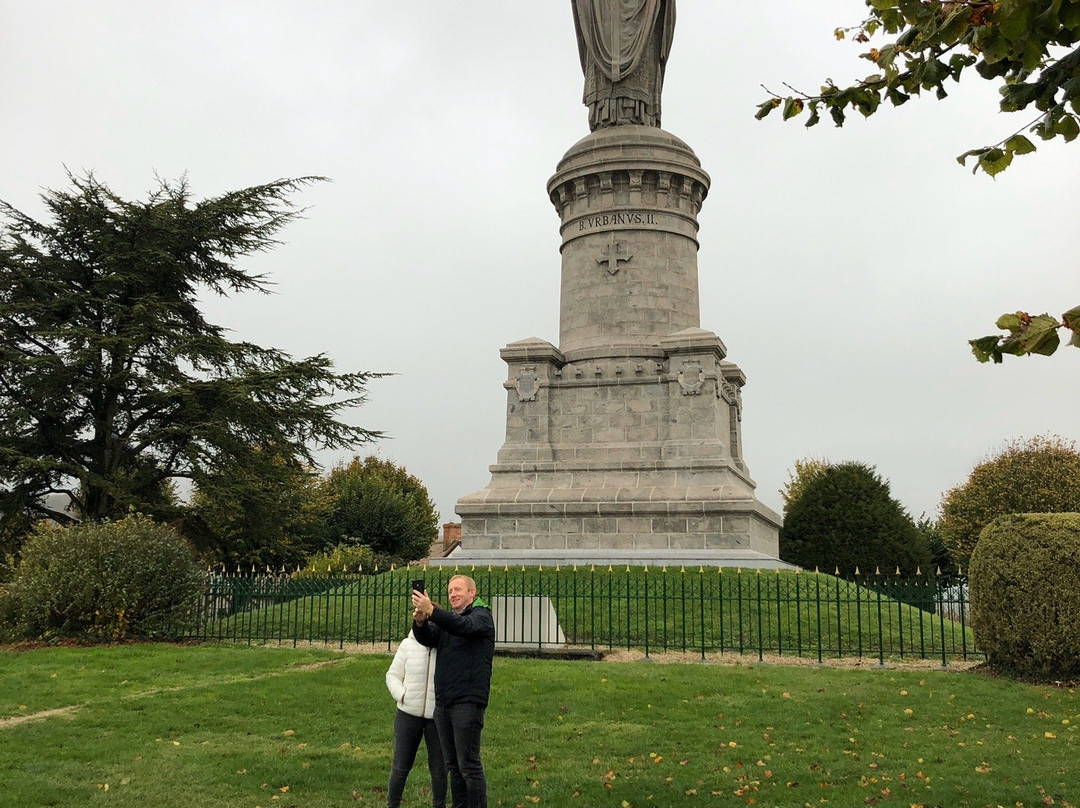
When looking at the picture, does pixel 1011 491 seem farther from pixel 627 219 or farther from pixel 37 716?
pixel 37 716

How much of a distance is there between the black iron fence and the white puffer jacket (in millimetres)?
7874

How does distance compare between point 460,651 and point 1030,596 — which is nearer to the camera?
point 460,651

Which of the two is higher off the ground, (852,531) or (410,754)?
(852,531)

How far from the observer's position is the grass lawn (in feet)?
28.5

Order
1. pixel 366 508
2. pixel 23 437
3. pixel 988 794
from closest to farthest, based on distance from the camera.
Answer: pixel 988 794
pixel 23 437
pixel 366 508

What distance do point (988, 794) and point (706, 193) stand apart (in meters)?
22.1

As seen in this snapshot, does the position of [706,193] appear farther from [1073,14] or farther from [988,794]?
[1073,14]

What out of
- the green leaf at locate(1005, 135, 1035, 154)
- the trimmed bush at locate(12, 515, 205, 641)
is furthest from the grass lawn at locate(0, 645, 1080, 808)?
the green leaf at locate(1005, 135, 1035, 154)

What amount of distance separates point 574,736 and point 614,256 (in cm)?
1769

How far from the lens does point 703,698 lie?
1235 centimetres

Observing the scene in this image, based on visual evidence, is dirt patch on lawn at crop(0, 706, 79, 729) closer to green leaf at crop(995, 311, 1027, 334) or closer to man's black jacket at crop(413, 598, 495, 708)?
man's black jacket at crop(413, 598, 495, 708)

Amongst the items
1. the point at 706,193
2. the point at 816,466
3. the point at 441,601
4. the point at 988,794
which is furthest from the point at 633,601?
the point at 816,466

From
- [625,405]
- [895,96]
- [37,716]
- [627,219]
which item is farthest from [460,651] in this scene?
[627,219]

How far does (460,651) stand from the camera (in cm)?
736
